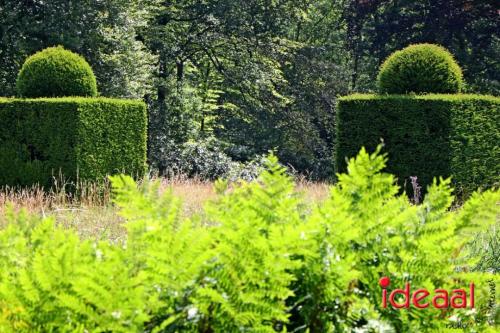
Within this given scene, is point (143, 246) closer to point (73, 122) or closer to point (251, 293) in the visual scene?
point (251, 293)

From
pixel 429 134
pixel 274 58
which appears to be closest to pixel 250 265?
pixel 429 134

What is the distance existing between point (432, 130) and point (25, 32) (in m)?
11.1

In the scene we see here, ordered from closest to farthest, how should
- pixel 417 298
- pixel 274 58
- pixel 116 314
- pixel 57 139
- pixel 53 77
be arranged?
pixel 116 314 < pixel 417 298 < pixel 57 139 < pixel 53 77 < pixel 274 58

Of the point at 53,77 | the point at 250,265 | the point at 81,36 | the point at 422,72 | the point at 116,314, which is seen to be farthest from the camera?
the point at 81,36

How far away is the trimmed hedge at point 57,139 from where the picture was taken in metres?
12.6

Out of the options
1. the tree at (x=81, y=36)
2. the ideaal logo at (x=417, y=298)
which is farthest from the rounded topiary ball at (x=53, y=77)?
the ideaal logo at (x=417, y=298)

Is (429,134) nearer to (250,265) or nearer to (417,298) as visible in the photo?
(417,298)

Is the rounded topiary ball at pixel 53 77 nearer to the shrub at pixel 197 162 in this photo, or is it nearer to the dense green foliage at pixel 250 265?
the shrub at pixel 197 162

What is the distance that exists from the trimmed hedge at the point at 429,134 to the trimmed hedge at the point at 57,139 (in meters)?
4.58

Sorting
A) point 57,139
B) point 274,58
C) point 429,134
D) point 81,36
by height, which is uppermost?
point 81,36

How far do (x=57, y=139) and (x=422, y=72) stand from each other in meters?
7.14

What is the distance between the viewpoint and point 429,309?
5.24 feet

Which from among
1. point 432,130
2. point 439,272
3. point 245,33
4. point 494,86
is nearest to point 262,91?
point 245,33

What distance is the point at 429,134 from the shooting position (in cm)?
1271
